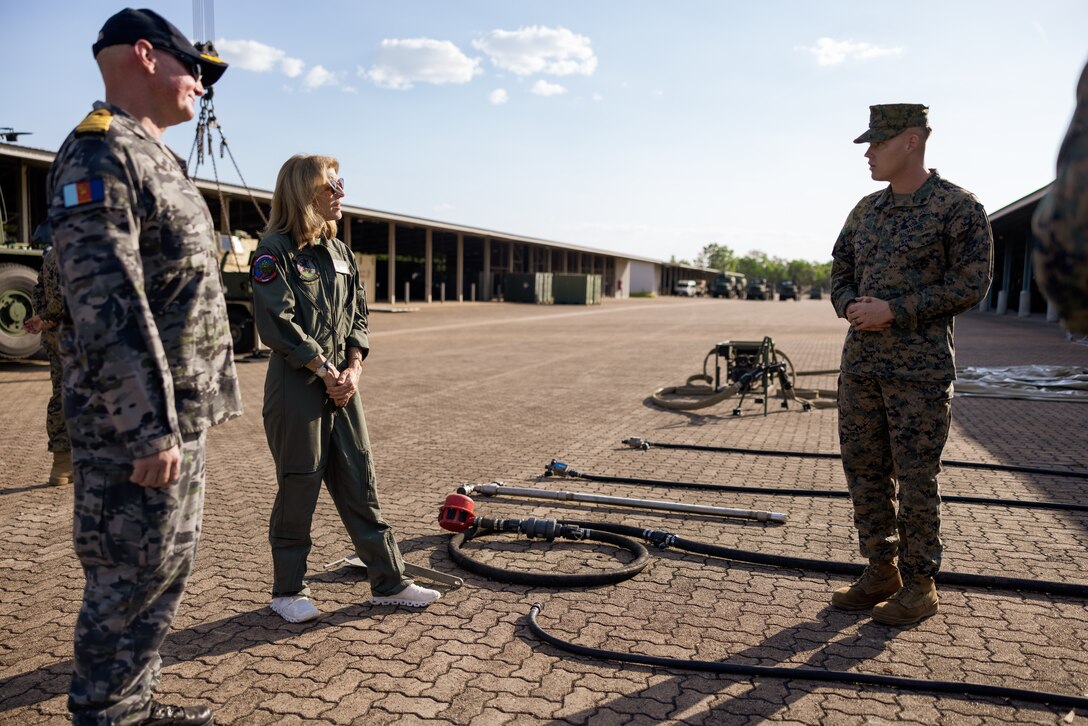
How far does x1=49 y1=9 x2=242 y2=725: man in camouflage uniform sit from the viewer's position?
7.16 ft

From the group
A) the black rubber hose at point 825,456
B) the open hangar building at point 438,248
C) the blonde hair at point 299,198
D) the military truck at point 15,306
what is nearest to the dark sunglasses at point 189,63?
the blonde hair at point 299,198

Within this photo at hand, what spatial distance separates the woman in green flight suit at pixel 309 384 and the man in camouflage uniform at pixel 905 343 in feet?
6.92

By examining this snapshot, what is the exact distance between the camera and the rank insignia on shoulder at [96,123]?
7.22 ft

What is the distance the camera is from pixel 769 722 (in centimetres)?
274

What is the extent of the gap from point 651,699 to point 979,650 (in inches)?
54.7

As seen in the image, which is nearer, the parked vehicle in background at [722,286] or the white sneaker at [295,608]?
the white sneaker at [295,608]

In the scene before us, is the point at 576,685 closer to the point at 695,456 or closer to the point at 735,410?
the point at 695,456

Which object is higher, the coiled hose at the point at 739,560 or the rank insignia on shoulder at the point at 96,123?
the rank insignia on shoulder at the point at 96,123

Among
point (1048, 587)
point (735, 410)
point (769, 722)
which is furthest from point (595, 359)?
point (769, 722)

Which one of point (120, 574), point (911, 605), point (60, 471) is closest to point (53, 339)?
point (60, 471)

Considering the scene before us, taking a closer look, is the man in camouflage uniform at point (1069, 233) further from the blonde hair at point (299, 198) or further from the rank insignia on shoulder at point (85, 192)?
the blonde hair at point (299, 198)

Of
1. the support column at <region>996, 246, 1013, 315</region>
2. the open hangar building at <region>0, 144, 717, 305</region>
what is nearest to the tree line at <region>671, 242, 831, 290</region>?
the open hangar building at <region>0, 144, 717, 305</region>

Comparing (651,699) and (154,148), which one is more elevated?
(154,148)

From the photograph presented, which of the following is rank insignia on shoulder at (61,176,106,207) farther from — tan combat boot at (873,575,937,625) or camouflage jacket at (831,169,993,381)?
tan combat boot at (873,575,937,625)
